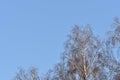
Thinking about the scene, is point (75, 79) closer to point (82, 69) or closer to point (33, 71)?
point (82, 69)

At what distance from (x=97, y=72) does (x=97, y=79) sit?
0.61 metres

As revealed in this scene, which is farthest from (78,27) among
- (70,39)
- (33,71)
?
(33,71)

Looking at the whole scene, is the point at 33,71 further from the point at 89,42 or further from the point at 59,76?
the point at 89,42

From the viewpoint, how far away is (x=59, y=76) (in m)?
42.9

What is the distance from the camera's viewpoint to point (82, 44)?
41.3 meters

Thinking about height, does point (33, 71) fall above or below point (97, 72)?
above

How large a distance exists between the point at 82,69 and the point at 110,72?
2.88 m

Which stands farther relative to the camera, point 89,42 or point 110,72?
point 89,42

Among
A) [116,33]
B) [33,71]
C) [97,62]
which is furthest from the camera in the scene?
[33,71]

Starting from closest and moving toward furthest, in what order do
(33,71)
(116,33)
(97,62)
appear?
(116,33)
(97,62)
(33,71)

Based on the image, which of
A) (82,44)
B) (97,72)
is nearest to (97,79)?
(97,72)

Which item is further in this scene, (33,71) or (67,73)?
(33,71)

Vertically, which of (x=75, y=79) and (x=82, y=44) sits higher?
(x=82, y=44)

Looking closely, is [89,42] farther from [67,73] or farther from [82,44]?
[67,73]
